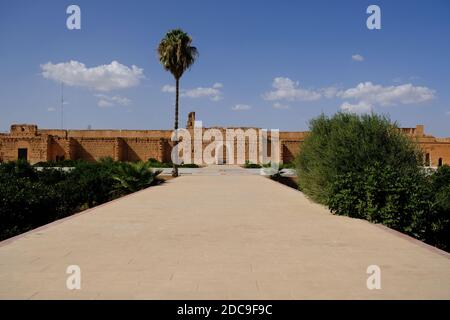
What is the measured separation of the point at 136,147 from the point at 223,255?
35.2 m

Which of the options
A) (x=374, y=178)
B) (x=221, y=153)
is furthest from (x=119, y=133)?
(x=374, y=178)

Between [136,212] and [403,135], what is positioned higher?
[403,135]

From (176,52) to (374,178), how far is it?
677 inches

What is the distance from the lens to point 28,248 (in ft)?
17.8

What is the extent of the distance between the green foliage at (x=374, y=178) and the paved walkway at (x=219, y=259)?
1.74 feet

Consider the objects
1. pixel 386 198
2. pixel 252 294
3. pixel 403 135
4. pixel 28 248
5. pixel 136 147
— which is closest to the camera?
pixel 252 294

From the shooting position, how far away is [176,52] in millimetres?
22875

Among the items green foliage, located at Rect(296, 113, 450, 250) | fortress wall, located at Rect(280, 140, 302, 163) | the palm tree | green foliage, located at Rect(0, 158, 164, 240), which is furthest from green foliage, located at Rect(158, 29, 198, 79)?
fortress wall, located at Rect(280, 140, 302, 163)

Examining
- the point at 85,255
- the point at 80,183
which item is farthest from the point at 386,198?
the point at 80,183

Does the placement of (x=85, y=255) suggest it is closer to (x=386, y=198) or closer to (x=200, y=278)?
(x=200, y=278)

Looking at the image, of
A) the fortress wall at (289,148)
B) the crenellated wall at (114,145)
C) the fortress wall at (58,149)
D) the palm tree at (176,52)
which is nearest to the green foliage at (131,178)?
the palm tree at (176,52)

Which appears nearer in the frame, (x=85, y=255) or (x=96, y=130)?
(x=85, y=255)

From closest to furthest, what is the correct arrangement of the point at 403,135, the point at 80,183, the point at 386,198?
1. the point at 386,198
2. the point at 403,135
3. the point at 80,183

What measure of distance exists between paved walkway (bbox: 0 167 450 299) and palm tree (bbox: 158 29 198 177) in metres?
16.3
